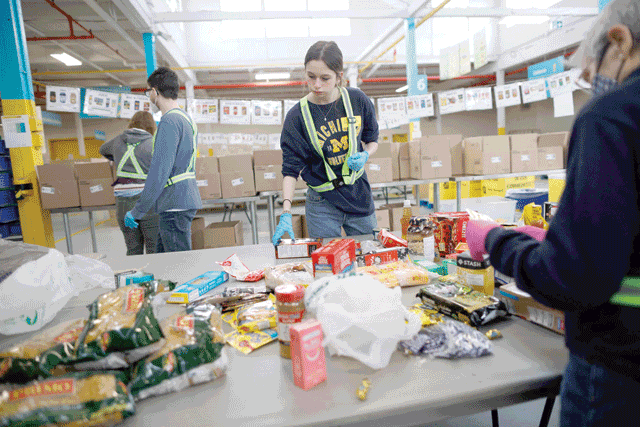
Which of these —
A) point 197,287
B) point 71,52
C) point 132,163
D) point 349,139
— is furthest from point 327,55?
point 71,52

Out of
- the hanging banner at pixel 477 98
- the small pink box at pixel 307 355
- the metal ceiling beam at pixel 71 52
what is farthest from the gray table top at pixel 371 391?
the metal ceiling beam at pixel 71 52

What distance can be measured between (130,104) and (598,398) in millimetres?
6446

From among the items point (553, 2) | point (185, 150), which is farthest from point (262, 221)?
point (553, 2)

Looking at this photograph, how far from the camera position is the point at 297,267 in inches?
59.2

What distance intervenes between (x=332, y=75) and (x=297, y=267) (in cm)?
100

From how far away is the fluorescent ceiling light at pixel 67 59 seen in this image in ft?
29.5

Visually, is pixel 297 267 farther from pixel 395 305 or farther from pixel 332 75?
pixel 332 75

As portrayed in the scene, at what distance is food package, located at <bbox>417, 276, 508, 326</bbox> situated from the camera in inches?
42.0

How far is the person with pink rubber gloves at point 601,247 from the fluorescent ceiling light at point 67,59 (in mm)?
11154

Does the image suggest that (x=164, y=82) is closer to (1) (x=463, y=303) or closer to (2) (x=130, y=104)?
(1) (x=463, y=303)

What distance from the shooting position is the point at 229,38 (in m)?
9.98

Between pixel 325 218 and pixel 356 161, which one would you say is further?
pixel 325 218

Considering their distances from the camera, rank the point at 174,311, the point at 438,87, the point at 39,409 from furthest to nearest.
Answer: the point at 438,87, the point at 174,311, the point at 39,409

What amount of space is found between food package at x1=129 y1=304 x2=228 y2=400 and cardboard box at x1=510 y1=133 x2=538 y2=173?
5.07 metres
